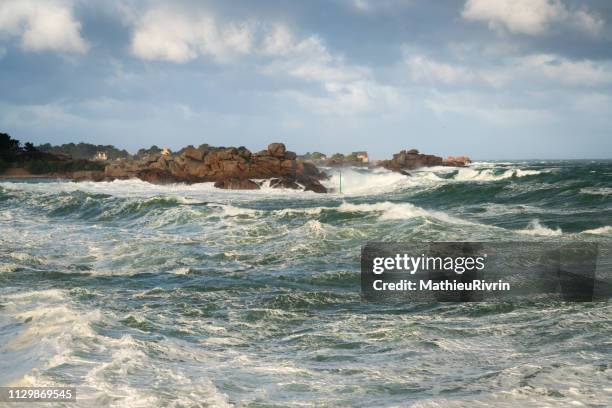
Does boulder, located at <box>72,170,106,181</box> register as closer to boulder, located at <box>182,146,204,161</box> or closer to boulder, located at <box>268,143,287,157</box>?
boulder, located at <box>182,146,204,161</box>

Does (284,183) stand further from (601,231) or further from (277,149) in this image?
(601,231)

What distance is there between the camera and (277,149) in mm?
48938

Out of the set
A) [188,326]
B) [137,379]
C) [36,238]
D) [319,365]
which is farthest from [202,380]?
[36,238]

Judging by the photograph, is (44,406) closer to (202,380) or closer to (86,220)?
(202,380)

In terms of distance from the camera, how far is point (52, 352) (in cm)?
641

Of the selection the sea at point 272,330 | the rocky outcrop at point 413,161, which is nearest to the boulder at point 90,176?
the rocky outcrop at point 413,161

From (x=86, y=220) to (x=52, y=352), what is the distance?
56.2ft

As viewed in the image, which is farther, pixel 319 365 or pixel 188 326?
pixel 188 326

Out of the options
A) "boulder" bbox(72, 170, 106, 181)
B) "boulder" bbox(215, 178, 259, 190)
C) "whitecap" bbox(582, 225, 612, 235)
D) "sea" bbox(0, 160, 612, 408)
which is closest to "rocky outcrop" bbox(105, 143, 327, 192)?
"boulder" bbox(215, 178, 259, 190)

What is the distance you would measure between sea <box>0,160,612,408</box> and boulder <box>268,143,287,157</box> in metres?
31.5

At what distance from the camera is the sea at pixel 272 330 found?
5.45 metres

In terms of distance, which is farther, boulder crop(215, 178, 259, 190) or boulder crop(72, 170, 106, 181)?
boulder crop(72, 170, 106, 181)

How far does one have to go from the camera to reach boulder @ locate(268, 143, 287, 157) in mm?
48750

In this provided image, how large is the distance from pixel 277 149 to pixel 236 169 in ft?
11.7
